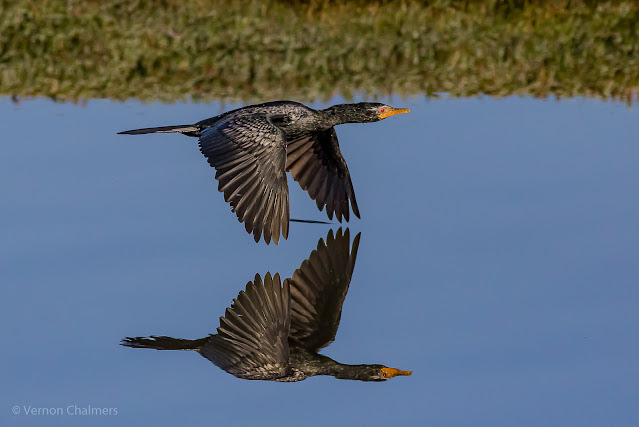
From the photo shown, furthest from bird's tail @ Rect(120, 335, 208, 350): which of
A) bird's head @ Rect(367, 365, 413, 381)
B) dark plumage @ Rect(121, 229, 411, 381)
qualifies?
bird's head @ Rect(367, 365, 413, 381)

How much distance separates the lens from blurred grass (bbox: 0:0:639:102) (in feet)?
44.7

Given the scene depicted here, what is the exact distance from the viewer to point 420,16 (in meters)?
15.5

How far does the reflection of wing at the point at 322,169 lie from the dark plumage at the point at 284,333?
5.15 feet

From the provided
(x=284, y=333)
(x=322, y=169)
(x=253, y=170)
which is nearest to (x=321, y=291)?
(x=284, y=333)

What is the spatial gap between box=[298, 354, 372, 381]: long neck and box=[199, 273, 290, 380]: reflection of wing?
14 centimetres

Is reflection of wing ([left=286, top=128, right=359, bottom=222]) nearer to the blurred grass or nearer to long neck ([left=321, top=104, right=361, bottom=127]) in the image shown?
long neck ([left=321, top=104, right=361, bottom=127])

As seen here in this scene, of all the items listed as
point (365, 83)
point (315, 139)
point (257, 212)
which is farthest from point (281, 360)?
point (365, 83)

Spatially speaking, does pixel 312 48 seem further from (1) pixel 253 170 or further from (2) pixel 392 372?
(2) pixel 392 372

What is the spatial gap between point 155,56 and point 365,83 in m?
2.42

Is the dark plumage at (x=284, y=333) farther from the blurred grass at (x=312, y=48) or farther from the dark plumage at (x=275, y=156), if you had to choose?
the blurred grass at (x=312, y=48)

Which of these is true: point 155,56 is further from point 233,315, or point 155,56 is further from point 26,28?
point 233,315

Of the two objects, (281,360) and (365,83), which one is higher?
(365,83)

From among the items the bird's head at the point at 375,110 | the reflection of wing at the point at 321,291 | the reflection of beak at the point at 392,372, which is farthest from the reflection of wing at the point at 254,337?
the bird's head at the point at 375,110

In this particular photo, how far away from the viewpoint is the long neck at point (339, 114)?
34.8 ft
